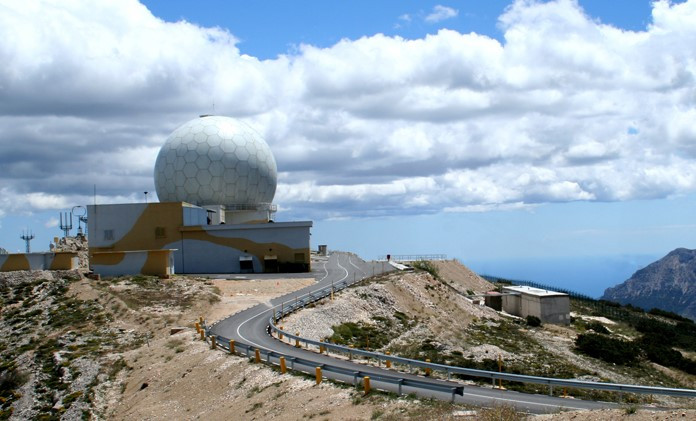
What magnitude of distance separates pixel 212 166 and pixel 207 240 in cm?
715

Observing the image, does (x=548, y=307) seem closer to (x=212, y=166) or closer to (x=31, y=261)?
(x=212, y=166)

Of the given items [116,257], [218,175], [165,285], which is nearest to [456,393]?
[165,285]

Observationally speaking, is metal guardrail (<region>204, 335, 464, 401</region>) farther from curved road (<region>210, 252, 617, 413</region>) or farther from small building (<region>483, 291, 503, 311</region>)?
small building (<region>483, 291, 503, 311</region>)

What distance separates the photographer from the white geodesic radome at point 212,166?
53594 millimetres

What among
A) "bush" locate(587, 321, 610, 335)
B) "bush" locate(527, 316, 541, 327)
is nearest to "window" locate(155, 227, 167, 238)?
"bush" locate(527, 316, 541, 327)

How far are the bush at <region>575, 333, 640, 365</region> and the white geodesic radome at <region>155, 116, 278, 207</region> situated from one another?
102 ft

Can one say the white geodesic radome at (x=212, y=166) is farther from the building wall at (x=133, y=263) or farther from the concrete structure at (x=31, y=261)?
the concrete structure at (x=31, y=261)

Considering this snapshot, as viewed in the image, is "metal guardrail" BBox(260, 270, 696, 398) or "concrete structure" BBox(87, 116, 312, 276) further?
"concrete structure" BBox(87, 116, 312, 276)

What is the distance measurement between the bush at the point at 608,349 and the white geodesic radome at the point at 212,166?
31129 millimetres

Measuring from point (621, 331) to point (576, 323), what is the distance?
3079mm

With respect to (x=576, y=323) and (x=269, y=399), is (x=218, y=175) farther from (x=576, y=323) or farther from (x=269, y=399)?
(x=269, y=399)

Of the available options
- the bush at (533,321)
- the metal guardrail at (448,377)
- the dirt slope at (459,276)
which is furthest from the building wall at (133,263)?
the dirt slope at (459,276)

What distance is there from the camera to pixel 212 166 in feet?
175

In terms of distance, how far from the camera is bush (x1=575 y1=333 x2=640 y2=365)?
31.5m
